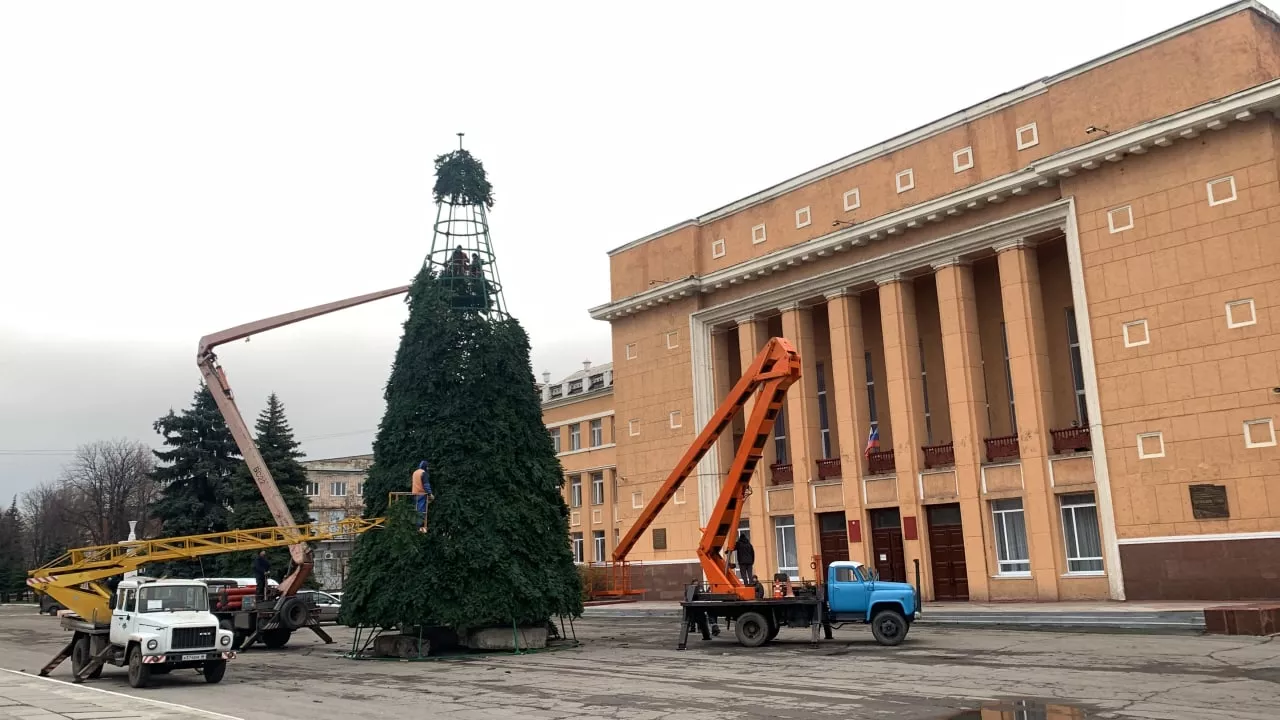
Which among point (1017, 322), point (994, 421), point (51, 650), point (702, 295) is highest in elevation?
point (702, 295)

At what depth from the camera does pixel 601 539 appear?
5778cm

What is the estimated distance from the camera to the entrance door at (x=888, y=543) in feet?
112

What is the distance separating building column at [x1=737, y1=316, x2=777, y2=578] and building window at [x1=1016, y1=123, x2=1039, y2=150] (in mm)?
12435

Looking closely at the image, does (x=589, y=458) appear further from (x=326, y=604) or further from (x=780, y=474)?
(x=326, y=604)

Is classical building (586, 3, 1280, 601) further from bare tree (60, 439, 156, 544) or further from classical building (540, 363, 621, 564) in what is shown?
bare tree (60, 439, 156, 544)

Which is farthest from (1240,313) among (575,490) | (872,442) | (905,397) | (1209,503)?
(575,490)

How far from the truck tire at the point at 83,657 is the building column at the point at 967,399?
81.1 feet

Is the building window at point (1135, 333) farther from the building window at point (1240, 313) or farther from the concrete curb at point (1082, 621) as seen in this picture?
the concrete curb at point (1082, 621)

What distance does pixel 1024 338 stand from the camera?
30422 mm

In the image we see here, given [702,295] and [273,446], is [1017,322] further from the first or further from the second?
[273,446]

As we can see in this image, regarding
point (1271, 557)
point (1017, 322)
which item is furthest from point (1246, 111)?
point (1271, 557)

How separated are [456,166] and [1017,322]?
1812 centimetres

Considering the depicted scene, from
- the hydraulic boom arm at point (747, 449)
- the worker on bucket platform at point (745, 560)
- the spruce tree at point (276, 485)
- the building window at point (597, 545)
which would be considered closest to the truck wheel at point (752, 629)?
the hydraulic boom arm at point (747, 449)

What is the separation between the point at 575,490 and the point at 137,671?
134 ft
